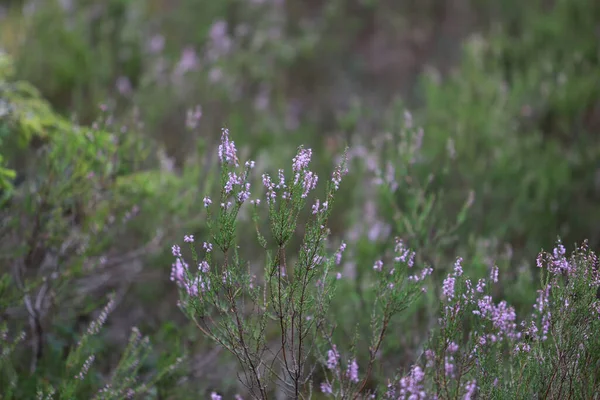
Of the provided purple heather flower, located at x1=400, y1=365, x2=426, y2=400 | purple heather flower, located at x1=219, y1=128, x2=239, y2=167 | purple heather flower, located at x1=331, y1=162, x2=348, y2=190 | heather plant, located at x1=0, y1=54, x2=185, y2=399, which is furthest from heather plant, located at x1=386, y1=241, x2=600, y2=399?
heather plant, located at x1=0, y1=54, x2=185, y2=399

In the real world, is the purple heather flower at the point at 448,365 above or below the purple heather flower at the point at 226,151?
below

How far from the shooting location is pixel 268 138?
550cm

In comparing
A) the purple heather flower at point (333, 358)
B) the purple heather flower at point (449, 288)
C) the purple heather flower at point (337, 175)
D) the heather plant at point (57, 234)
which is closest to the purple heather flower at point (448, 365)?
the purple heather flower at point (449, 288)

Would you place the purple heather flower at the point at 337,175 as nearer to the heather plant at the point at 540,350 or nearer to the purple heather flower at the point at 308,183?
the purple heather flower at the point at 308,183

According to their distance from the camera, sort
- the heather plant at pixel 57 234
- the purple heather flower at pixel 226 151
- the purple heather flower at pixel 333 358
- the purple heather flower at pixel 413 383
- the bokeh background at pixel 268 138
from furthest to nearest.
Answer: the bokeh background at pixel 268 138
the heather plant at pixel 57 234
the purple heather flower at pixel 333 358
the purple heather flower at pixel 226 151
the purple heather flower at pixel 413 383

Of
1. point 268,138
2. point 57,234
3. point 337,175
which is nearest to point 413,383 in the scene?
point 337,175

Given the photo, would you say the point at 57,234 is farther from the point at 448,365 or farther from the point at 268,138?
the point at 268,138

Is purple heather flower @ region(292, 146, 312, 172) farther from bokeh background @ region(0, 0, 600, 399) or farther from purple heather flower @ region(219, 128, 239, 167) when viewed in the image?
bokeh background @ region(0, 0, 600, 399)

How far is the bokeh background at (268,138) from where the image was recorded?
10.5 feet

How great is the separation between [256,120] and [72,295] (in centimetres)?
285

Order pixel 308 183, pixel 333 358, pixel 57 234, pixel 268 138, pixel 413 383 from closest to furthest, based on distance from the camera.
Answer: pixel 413 383 < pixel 308 183 < pixel 333 358 < pixel 57 234 < pixel 268 138

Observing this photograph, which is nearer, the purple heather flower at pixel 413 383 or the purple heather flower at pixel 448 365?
the purple heather flower at pixel 413 383

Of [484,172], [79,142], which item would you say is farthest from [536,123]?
[79,142]

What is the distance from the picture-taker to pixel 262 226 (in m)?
4.77
